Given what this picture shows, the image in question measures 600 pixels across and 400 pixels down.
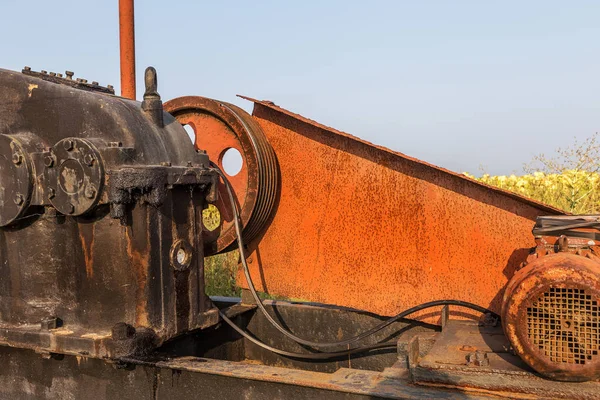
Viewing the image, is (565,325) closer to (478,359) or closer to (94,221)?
(478,359)

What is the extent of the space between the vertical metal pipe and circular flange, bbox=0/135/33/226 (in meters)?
2.00

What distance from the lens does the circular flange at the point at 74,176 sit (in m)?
2.50

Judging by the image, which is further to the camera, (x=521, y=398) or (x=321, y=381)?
(x=321, y=381)

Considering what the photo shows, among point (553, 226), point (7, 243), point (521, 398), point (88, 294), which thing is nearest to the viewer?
point (521, 398)

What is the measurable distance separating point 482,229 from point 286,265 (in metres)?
1.19

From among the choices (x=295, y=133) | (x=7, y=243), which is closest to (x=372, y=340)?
(x=295, y=133)

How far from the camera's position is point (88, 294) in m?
2.70

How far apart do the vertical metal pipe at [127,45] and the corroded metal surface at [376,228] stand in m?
1.58

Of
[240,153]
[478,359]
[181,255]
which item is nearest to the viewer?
[478,359]

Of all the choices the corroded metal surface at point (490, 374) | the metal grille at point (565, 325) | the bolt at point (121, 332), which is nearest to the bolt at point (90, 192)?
the bolt at point (121, 332)

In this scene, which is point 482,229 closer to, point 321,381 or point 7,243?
point 321,381

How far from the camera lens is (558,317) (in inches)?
81.9

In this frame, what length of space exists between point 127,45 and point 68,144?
7.39 ft

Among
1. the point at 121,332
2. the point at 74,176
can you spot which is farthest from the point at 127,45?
the point at 121,332
